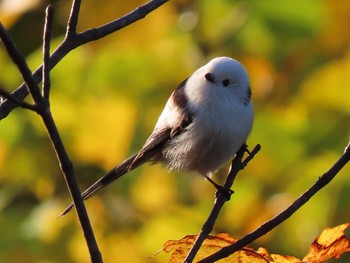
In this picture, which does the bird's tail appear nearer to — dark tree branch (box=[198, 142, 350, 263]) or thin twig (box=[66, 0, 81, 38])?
thin twig (box=[66, 0, 81, 38])

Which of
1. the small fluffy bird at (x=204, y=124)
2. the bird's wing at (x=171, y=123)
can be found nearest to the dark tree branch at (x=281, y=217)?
the small fluffy bird at (x=204, y=124)

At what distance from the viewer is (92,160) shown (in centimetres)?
371

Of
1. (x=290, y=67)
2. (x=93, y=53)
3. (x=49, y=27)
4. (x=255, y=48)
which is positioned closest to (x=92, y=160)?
(x=93, y=53)

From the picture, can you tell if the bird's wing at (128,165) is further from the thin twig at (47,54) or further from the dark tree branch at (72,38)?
the thin twig at (47,54)

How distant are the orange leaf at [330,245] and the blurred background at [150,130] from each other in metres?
1.60

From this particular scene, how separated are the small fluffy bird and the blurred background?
0.31 metres

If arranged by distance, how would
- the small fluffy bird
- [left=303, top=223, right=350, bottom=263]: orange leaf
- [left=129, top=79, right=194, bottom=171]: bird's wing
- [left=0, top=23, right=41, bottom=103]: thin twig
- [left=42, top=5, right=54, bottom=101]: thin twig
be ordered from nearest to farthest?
[left=0, top=23, right=41, bottom=103]: thin twig, [left=42, top=5, right=54, bottom=101]: thin twig, [left=303, top=223, right=350, bottom=263]: orange leaf, the small fluffy bird, [left=129, top=79, right=194, bottom=171]: bird's wing

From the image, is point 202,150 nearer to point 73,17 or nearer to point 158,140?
point 158,140

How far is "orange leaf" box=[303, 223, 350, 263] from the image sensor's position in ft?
5.47

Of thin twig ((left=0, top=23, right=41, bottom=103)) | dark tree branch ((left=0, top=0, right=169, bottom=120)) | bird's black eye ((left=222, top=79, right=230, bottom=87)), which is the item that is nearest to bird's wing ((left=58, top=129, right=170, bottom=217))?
bird's black eye ((left=222, top=79, right=230, bottom=87))

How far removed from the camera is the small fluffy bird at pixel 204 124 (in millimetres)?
2861

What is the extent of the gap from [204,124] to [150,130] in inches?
28.9

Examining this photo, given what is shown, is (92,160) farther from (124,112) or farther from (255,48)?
(255,48)

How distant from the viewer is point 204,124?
9.86 ft
